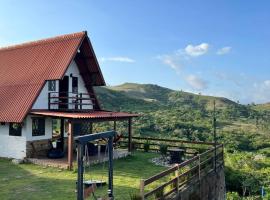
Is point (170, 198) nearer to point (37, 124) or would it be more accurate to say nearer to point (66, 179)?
point (66, 179)

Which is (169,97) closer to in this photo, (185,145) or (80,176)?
(185,145)

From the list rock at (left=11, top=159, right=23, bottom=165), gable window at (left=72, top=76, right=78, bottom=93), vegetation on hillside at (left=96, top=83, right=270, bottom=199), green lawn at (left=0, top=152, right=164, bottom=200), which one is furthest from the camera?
vegetation on hillside at (left=96, top=83, right=270, bottom=199)

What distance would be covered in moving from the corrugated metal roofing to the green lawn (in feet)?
11.4

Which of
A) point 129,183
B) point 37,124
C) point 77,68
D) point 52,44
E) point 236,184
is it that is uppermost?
point 52,44

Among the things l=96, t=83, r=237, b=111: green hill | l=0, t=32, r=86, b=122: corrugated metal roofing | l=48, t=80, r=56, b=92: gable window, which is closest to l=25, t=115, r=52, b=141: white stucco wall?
l=0, t=32, r=86, b=122: corrugated metal roofing

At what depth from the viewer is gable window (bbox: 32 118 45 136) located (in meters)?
21.6

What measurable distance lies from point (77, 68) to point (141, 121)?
44.3 meters

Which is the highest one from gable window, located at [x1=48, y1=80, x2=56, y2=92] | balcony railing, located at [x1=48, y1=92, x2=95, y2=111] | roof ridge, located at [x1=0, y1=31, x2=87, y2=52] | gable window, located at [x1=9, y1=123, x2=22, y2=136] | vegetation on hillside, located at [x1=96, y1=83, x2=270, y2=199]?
roof ridge, located at [x1=0, y1=31, x2=87, y2=52]

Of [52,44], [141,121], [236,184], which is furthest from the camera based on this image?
[141,121]

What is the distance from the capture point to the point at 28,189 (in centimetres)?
1427

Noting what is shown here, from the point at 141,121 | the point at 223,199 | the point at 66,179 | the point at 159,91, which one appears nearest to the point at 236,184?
the point at 223,199

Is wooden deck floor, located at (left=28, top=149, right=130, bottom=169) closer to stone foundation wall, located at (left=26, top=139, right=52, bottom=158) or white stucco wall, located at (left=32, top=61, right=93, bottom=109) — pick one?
stone foundation wall, located at (left=26, top=139, right=52, bottom=158)

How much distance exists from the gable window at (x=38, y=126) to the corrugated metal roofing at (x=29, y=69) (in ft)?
4.31

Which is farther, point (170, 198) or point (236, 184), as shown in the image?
point (236, 184)
